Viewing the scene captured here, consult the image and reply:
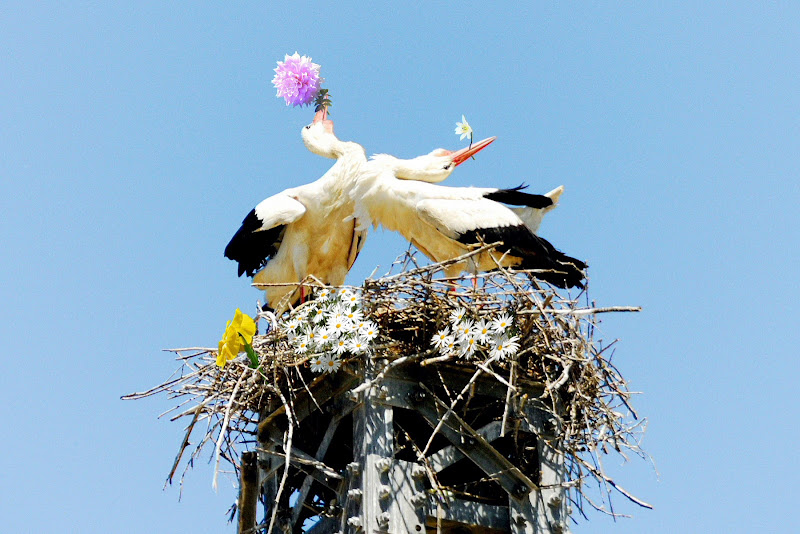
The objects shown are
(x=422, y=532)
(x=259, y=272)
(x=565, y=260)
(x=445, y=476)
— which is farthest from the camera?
(x=259, y=272)

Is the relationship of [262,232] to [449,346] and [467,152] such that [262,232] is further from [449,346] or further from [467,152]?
[449,346]

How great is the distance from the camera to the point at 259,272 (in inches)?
379

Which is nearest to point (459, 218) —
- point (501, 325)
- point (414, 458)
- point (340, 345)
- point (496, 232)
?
point (496, 232)

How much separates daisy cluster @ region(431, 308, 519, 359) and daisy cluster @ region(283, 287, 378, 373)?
0.41 m

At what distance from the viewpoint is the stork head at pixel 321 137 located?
9.76 meters

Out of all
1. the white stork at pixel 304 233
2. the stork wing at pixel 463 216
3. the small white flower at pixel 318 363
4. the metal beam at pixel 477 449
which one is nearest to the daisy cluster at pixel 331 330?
the small white flower at pixel 318 363

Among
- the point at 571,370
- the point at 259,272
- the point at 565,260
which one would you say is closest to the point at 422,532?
the point at 571,370

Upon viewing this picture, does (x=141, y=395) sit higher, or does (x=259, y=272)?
(x=259, y=272)

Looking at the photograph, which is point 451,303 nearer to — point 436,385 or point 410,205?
point 436,385

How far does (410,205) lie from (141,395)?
254cm

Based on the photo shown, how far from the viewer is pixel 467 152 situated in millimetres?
9562

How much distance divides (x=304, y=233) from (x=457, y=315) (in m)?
2.93

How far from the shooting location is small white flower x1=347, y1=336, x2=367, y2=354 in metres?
6.62

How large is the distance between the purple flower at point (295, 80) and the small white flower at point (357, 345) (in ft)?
12.5
